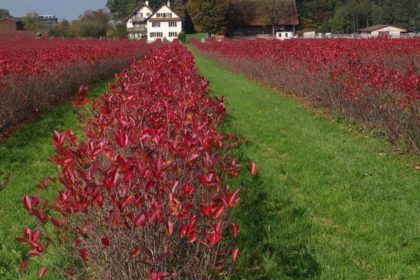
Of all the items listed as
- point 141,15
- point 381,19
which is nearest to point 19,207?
point 141,15

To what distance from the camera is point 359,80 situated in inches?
354

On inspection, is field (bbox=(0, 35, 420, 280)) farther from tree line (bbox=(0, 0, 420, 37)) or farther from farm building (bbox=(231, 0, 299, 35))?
farm building (bbox=(231, 0, 299, 35))

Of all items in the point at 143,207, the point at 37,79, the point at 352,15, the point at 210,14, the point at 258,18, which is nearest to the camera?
the point at 143,207

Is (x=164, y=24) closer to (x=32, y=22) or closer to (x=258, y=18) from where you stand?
(x=258, y=18)

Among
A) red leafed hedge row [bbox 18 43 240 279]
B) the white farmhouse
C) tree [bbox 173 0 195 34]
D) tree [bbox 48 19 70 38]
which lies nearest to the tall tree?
tree [bbox 173 0 195 34]

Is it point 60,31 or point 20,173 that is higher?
point 60,31

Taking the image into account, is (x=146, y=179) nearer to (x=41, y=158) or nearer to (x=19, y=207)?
(x=19, y=207)

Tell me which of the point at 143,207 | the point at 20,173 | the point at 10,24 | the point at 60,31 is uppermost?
the point at 10,24

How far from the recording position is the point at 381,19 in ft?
339

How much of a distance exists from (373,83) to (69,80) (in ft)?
30.2

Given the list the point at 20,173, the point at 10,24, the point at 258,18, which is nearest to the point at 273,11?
the point at 258,18

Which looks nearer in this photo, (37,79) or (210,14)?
(37,79)

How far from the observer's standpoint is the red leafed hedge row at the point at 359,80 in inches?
286

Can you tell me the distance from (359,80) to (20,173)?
636cm
